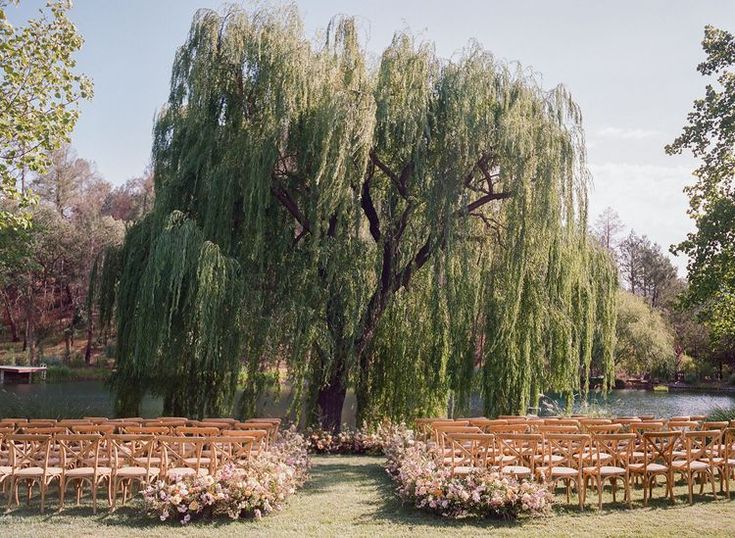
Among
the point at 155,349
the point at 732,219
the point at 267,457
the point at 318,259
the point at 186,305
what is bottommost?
the point at 267,457

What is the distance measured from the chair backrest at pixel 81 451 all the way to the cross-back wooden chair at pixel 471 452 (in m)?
4.17

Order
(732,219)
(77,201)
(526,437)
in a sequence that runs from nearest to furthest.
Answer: (526,437), (732,219), (77,201)

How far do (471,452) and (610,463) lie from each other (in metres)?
2.35

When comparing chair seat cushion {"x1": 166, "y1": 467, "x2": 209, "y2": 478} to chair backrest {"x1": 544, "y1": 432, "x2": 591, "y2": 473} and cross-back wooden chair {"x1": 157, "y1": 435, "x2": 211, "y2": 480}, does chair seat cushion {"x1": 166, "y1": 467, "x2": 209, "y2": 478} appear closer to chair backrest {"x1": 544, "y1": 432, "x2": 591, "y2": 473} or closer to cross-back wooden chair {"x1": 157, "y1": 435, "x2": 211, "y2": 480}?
cross-back wooden chair {"x1": 157, "y1": 435, "x2": 211, "y2": 480}

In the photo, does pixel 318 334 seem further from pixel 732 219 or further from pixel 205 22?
pixel 732 219

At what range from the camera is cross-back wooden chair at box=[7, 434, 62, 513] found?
796 cm

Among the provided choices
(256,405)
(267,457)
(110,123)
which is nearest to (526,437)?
(267,457)

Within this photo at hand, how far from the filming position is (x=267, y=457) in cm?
880

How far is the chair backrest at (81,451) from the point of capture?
7918mm

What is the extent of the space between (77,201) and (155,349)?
41.0m

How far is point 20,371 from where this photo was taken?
1433 inches

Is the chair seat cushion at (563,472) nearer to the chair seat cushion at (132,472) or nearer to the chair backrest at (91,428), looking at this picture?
the chair seat cushion at (132,472)

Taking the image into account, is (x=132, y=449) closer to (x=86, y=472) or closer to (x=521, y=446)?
(x=86, y=472)

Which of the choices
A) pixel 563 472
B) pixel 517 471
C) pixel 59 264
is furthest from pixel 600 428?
pixel 59 264
